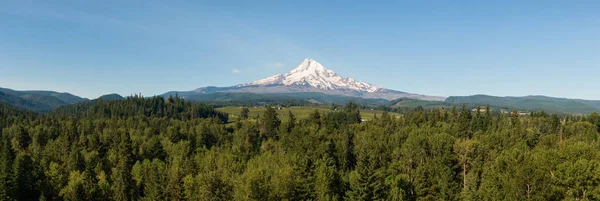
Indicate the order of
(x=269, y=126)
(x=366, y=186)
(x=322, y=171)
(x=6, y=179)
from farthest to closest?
(x=269, y=126) → (x=6, y=179) → (x=322, y=171) → (x=366, y=186)

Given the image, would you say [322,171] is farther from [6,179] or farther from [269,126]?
[269,126]

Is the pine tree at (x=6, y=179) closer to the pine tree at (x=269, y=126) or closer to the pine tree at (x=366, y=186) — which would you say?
the pine tree at (x=366, y=186)

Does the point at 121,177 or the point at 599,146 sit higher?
the point at 599,146

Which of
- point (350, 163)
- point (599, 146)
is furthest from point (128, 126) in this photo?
point (599, 146)

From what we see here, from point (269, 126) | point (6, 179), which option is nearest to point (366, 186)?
point (6, 179)

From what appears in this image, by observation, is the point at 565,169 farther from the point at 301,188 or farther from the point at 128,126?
the point at 128,126

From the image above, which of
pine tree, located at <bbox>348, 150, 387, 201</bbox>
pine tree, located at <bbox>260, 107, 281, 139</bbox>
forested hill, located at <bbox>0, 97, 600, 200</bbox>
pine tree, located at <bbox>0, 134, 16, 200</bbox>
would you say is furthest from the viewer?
pine tree, located at <bbox>260, 107, 281, 139</bbox>

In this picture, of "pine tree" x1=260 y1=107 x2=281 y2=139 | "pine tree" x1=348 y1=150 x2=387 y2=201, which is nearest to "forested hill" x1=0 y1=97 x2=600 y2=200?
"pine tree" x1=348 y1=150 x2=387 y2=201

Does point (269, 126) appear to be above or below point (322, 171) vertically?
below

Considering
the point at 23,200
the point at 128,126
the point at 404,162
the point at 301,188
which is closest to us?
the point at 301,188

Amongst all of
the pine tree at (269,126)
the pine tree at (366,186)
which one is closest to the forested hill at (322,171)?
the pine tree at (366,186)

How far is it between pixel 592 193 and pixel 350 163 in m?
66.3

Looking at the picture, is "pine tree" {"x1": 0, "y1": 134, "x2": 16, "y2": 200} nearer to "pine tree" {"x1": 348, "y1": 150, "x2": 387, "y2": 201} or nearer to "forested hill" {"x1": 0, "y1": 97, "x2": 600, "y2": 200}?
"forested hill" {"x1": 0, "y1": 97, "x2": 600, "y2": 200}

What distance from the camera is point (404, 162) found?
92.4 m
